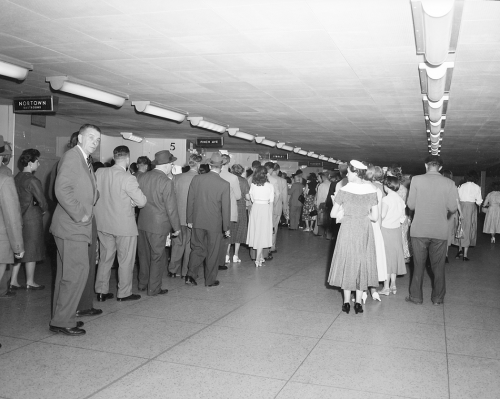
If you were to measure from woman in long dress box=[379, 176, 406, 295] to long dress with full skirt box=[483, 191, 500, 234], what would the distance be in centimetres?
833

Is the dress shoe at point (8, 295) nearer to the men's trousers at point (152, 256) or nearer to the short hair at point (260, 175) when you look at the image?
the men's trousers at point (152, 256)

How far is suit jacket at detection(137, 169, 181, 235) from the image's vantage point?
6.23 meters

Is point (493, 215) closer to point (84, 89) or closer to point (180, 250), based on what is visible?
point (180, 250)

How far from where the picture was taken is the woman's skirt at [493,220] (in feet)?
45.5

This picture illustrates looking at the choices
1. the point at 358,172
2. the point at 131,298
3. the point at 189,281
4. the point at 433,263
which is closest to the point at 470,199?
the point at 433,263

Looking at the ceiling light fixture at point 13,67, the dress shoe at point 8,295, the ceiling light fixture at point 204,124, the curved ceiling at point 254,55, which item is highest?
the curved ceiling at point 254,55

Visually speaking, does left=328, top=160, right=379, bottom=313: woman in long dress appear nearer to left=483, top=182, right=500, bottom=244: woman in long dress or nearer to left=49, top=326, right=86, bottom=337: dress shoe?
left=49, top=326, right=86, bottom=337: dress shoe

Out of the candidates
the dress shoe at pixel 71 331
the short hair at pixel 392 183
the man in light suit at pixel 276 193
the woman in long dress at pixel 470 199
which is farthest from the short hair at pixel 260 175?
the woman in long dress at pixel 470 199

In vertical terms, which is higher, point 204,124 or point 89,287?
point 204,124

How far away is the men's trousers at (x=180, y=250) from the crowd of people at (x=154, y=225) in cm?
2

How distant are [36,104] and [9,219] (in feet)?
15.5

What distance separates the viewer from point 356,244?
18.5 feet

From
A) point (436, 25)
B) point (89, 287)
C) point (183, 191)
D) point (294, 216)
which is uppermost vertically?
point (436, 25)

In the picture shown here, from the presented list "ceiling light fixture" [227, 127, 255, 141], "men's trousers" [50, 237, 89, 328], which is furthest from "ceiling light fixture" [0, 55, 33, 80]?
"ceiling light fixture" [227, 127, 255, 141]
